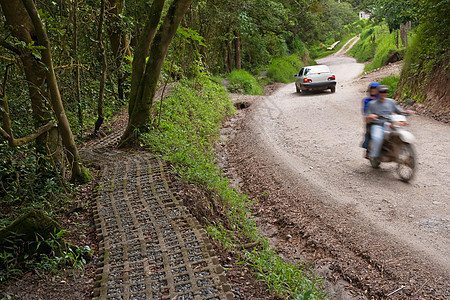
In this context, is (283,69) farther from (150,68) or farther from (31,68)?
(31,68)

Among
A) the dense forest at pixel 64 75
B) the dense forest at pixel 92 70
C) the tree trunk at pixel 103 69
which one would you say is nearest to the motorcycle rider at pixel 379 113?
the dense forest at pixel 92 70

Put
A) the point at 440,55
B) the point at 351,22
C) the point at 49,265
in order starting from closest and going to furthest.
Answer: the point at 49,265 < the point at 440,55 < the point at 351,22

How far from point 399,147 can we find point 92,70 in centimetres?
1130

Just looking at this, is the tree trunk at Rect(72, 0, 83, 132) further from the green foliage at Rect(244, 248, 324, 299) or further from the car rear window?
the car rear window

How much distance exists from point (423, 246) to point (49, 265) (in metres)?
4.98

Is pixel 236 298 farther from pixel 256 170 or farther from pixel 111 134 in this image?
pixel 111 134

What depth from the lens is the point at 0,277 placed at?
3744mm

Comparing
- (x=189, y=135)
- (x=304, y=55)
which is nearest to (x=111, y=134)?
(x=189, y=135)

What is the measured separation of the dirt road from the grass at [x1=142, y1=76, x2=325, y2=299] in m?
0.55

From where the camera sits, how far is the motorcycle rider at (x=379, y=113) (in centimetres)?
729

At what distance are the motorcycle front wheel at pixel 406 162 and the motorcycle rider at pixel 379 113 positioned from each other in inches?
17.7

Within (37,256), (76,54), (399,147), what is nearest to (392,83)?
(399,147)

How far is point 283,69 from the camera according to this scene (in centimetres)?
3047

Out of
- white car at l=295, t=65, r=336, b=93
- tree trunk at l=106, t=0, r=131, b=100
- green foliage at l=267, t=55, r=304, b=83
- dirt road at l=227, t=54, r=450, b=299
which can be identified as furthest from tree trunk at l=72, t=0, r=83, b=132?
green foliage at l=267, t=55, r=304, b=83
